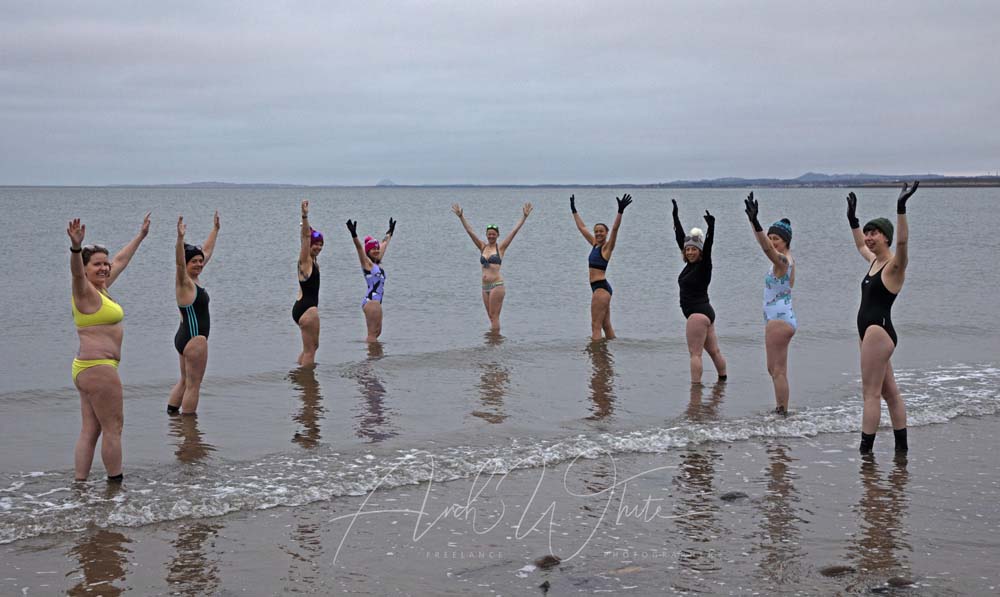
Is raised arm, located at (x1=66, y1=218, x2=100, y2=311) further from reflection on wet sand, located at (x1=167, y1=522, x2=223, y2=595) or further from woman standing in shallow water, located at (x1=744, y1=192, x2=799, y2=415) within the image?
woman standing in shallow water, located at (x1=744, y1=192, x2=799, y2=415)

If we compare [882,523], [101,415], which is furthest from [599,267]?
[101,415]

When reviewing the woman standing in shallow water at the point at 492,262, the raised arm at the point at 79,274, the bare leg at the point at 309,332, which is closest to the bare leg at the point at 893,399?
the raised arm at the point at 79,274

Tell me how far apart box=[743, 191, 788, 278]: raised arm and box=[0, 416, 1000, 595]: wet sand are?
7.73 ft

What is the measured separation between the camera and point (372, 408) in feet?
38.4

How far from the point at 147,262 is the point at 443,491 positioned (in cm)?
3137

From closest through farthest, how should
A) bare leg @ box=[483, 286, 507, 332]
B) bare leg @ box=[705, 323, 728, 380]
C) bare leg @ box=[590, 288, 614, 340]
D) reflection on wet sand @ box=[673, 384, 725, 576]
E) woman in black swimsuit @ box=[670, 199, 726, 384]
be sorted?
reflection on wet sand @ box=[673, 384, 725, 576] < woman in black swimsuit @ box=[670, 199, 726, 384] < bare leg @ box=[705, 323, 728, 380] < bare leg @ box=[590, 288, 614, 340] < bare leg @ box=[483, 286, 507, 332]

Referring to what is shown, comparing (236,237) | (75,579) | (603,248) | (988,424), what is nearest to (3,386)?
(75,579)

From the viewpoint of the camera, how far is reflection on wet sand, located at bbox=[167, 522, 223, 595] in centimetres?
612

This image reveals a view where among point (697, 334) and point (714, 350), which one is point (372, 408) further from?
point (714, 350)

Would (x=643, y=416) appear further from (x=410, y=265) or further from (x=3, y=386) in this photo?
(x=410, y=265)

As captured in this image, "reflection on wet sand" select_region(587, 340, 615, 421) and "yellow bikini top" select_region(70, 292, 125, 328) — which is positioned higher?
"yellow bikini top" select_region(70, 292, 125, 328)

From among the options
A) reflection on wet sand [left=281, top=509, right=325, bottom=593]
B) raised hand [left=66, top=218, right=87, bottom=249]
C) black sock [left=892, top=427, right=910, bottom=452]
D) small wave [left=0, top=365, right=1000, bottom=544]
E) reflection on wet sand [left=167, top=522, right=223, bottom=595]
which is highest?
raised hand [left=66, top=218, right=87, bottom=249]

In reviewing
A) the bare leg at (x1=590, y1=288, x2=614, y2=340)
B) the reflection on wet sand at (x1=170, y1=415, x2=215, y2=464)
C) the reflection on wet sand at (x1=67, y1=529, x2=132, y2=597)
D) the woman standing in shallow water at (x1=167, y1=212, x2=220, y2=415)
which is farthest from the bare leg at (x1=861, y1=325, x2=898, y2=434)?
the bare leg at (x1=590, y1=288, x2=614, y2=340)

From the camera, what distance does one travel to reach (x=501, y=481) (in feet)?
28.0
